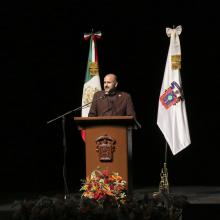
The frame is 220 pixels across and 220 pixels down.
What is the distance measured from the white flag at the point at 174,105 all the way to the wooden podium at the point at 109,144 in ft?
7.57

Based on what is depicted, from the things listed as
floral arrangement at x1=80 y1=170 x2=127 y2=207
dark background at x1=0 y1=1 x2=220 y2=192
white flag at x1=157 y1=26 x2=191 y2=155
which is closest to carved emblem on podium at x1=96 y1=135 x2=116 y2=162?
floral arrangement at x1=80 y1=170 x2=127 y2=207

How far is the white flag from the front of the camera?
21.7ft

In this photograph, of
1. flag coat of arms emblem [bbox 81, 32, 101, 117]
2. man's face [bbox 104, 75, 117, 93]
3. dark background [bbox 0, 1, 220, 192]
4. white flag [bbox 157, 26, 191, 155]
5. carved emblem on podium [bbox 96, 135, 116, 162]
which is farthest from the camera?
dark background [bbox 0, 1, 220, 192]

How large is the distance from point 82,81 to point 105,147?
12.1 feet

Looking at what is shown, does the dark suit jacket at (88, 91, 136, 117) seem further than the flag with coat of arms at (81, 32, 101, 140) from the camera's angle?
No

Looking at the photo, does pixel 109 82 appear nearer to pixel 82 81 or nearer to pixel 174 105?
pixel 174 105

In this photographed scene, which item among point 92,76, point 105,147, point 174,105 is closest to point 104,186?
point 105,147

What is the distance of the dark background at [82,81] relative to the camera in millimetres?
7387

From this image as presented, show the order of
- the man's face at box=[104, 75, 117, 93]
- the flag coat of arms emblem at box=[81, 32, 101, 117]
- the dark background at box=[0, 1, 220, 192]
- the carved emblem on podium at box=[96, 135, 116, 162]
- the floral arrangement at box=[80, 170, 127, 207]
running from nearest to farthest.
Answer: the floral arrangement at box=[80, 170, 127, 207] < the carved emblem on podium at box=[96, 135, 116, 162] < the man's face at box=[104, 75, 117, 93] < the flag coat of arms emblem at box=[81, 32, 101, 117] < the dark background at box=[0, 1, 220, 192]

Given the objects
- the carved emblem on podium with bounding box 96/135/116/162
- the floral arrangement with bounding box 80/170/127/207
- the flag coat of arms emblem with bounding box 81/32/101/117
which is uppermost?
the flag coat of arms emblem with bounding box 81/32/101/117

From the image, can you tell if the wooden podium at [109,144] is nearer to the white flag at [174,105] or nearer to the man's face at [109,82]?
the man's face at [109,82]

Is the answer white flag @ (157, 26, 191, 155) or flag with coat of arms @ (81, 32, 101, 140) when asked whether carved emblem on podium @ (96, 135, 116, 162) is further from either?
flag with coat of arms @ (81, 32, 101, 140)

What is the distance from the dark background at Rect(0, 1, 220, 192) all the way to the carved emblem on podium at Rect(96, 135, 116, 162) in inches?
124

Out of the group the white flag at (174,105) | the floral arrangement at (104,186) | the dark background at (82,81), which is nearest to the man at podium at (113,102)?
the floral arrangement at (104,186)
